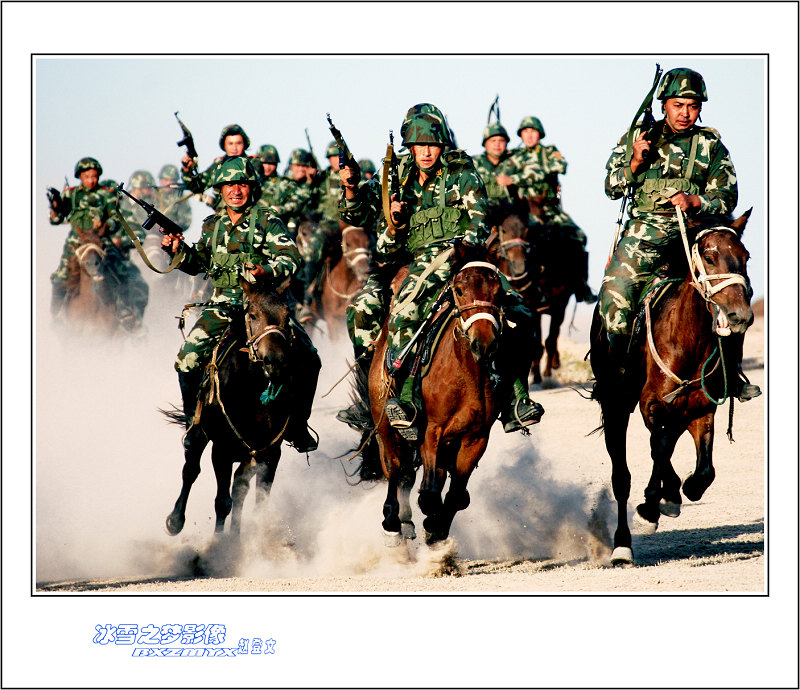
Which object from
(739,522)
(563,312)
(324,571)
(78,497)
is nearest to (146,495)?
(78,497)

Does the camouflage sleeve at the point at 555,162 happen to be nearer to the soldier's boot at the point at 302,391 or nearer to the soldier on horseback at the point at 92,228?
the soldier on horseback at the point at 92,228

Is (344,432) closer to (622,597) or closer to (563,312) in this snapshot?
(563,312)

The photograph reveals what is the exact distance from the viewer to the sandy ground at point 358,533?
12945 millimetres

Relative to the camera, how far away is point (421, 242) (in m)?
13.7

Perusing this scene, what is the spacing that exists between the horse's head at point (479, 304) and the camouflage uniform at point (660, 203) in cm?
165

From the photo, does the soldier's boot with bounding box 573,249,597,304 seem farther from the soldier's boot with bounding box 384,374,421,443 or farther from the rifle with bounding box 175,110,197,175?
the soldier's boot with bounding box 384,374,421,443

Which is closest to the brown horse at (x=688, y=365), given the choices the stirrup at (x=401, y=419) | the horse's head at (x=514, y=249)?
the stirrup at (x=401, y=419)

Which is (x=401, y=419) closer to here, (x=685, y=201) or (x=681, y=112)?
(x=685, y=201)

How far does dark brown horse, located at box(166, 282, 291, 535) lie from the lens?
1398cm

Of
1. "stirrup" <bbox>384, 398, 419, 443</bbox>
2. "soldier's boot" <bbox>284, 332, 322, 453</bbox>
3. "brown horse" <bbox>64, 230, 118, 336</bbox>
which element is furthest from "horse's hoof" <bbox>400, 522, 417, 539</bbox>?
"brown horse" <bbox>64, 230, 118, 336</bbox>

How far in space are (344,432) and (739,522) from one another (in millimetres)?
6631

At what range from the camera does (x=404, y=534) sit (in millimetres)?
13711

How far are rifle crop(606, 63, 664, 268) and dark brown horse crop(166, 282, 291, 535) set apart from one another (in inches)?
129

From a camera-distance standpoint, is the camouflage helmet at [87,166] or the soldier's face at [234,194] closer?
the soldier's face at [234,194]
